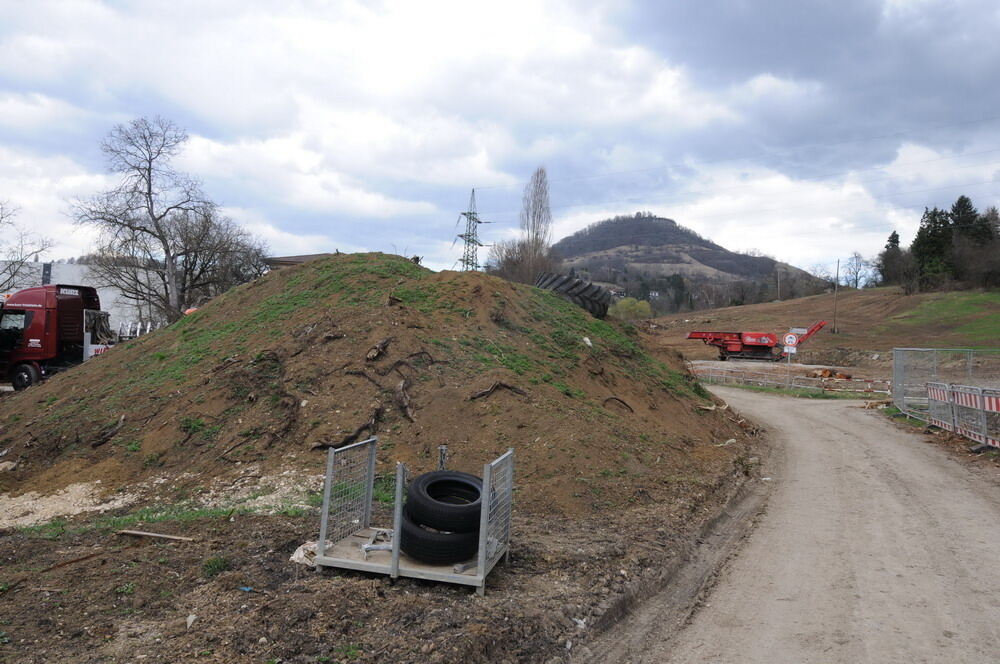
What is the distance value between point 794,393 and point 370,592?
27163 millimetres

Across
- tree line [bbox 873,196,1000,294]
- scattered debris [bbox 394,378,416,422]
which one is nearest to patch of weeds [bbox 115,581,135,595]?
scattered debris [bbox 394,378,416,422]

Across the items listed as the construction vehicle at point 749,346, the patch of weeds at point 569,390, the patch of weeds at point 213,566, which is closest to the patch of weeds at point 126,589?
the patch of weeds at point 213,566

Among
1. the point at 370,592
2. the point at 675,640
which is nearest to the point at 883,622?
the point at 675,640

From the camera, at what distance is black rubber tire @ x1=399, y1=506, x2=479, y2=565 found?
215 inches

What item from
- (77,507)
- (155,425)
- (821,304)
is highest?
(821,304)

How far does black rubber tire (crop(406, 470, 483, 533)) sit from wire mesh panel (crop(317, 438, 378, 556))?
24.8 inches

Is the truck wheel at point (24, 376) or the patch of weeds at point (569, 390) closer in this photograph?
the patch of weeds at point (569, 390)

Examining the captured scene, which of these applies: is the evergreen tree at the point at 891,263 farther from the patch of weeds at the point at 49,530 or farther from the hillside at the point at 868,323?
the patch of weeds at the point at 49,530

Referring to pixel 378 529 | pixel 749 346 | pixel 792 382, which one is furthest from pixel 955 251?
pixel 378 529

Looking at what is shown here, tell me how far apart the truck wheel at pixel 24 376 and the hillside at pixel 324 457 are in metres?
7.82

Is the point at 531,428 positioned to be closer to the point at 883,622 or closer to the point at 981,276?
the point at 883,622

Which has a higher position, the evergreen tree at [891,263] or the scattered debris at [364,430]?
the evergreen tree at [891,263]

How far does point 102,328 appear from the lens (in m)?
24.9

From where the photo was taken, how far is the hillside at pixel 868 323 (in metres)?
50.0
